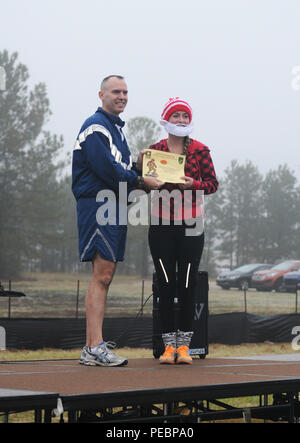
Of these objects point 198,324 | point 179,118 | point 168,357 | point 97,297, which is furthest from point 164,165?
point 198,324

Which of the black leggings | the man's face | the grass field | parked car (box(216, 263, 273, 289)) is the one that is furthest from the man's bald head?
parked car (box(216, 263, 273, 289))

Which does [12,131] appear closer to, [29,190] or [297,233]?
[29,190]

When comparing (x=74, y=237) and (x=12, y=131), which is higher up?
(x=12, y=131)

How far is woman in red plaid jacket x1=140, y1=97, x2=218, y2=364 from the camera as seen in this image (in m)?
4.54

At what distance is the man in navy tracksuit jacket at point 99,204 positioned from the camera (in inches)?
161

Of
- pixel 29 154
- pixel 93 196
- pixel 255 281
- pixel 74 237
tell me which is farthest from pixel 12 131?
pixel 93 196

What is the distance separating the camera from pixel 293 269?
3206 cm

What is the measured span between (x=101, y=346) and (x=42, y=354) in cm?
795

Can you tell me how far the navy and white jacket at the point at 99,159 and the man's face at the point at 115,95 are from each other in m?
0.05

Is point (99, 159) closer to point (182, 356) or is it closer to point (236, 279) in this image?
point (182, 356)

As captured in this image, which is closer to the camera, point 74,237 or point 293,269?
point 293,269

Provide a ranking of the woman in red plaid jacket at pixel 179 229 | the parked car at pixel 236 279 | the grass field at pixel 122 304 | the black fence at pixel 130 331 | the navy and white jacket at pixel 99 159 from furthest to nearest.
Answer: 1. the parked car at pixel 236 279
2. the grass field at pixel 122 304
3. the black fence at pixel 130 331
4. the woman in red plaid jacket at pixel 179 229
5. the navy and white jacket at pixel 99 159

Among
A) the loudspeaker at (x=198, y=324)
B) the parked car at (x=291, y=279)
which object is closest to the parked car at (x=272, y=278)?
the parked car at (x=291, y=279)

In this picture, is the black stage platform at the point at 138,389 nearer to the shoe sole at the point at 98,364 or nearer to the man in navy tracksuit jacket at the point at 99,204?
the shoe sole at the point at 98,364
